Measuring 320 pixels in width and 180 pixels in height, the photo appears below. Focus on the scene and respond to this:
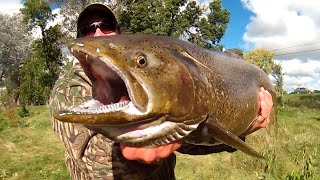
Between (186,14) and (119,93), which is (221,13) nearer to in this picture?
(186,14)

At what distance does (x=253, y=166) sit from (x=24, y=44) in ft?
142

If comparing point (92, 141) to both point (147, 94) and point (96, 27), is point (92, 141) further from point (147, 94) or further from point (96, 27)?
point (147, 94)

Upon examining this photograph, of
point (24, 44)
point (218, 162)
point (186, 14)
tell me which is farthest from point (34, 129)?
point (24, 44)

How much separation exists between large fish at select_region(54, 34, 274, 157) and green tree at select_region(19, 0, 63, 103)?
33372mm

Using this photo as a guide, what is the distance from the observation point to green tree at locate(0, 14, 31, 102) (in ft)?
159

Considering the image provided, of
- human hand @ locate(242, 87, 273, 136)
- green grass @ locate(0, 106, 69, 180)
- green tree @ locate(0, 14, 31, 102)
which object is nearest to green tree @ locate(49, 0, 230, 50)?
green tree @ locate(0, 14, 31, 102)

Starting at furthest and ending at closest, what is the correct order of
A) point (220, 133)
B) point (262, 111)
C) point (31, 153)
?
1. point (31, 153)
2. point (262, 111)
3. point (220, 133)

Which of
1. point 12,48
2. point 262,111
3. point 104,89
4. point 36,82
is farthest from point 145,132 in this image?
point 12,48

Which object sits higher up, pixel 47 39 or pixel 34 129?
pixel 47 39

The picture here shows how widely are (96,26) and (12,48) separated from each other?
1921 inches

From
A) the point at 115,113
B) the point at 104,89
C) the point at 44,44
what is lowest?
the point at 115,113

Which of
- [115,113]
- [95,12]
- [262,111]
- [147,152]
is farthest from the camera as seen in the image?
[262,111]

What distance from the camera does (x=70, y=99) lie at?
Answer: 252cm

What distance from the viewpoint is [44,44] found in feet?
121
